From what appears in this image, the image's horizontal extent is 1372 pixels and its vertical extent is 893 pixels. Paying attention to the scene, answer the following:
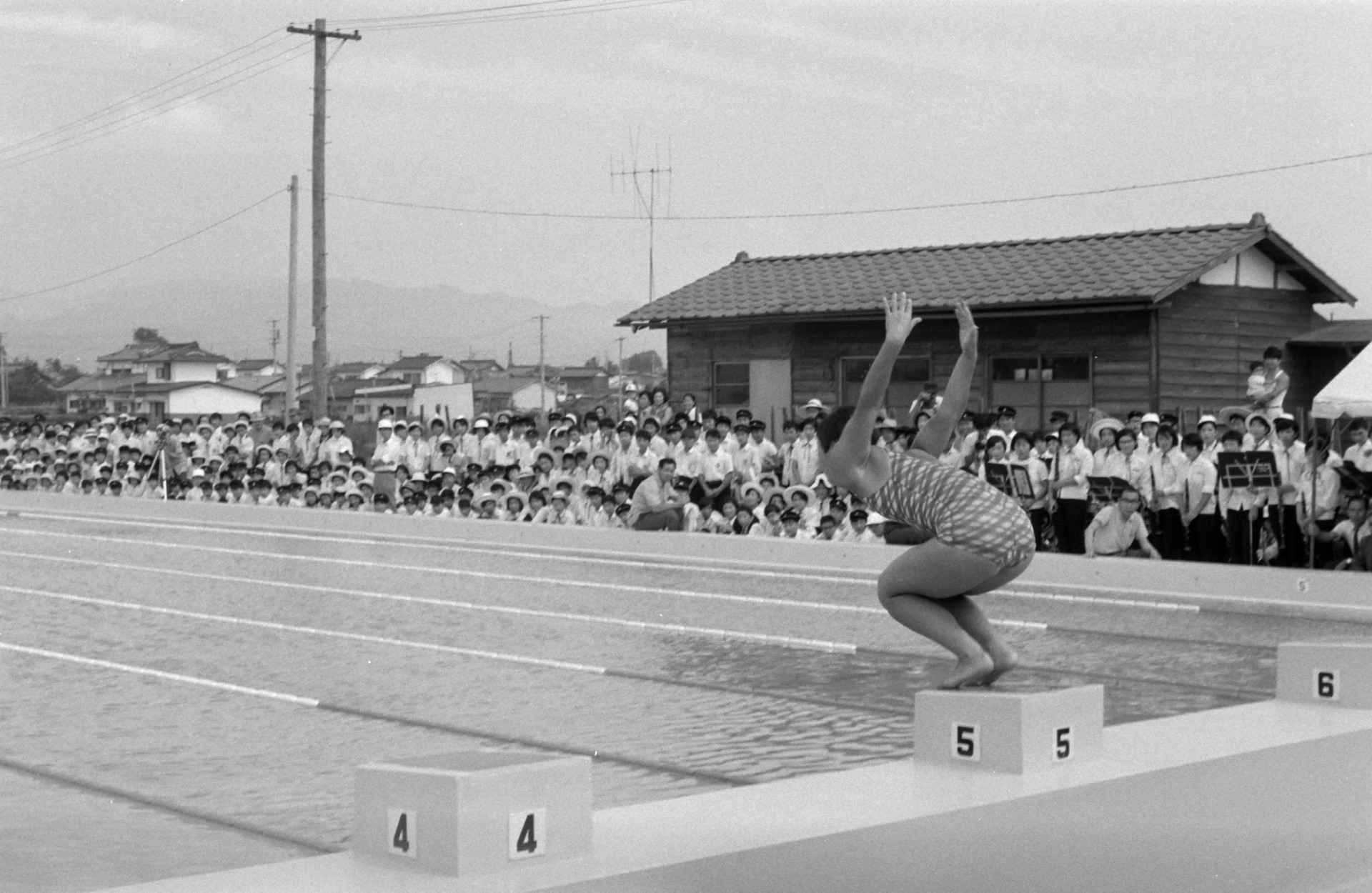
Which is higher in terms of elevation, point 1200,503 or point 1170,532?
point 1200,503

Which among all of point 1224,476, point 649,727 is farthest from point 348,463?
point 649,727

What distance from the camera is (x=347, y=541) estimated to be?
1938 cm

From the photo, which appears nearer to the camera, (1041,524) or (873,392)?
(873,392)

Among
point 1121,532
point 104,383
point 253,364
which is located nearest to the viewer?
point 1121,532

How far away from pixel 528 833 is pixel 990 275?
20.6 m

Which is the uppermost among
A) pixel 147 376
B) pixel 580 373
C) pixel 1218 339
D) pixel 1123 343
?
pixel 580 373

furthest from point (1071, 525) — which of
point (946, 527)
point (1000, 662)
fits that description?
point (946, 527)

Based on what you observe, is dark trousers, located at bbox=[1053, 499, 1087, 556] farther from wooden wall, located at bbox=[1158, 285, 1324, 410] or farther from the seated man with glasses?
wooden wall, located at bbox=[1158, 285, 1324, 410]

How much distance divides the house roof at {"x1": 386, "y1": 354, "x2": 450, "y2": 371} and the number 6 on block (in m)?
97.3

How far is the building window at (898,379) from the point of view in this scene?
23578 mm

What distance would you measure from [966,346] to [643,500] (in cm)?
1190

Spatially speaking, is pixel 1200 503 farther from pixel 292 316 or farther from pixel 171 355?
pixel 171 355

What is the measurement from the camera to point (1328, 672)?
6125 mm

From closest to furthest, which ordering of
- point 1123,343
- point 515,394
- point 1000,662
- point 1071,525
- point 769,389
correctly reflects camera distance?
point 1000,662 < point 1071,525 < point 1123,343 < point 769,389 < point 515,394
